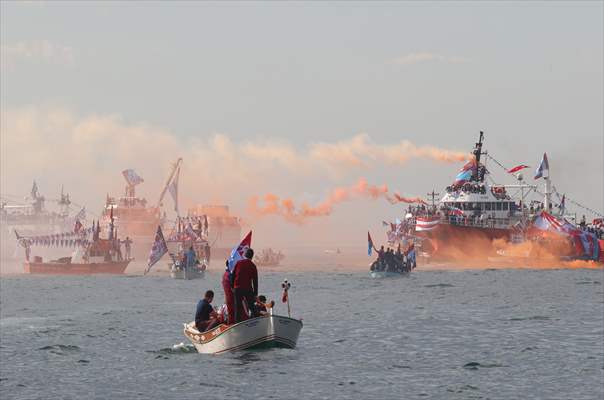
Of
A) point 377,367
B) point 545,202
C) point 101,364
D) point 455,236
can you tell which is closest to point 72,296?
point 101,364

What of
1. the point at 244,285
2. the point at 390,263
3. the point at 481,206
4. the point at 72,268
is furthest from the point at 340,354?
the point at 72,268

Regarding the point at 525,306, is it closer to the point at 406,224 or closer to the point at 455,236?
the point at 455,236

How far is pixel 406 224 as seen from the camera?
166375 millimetres

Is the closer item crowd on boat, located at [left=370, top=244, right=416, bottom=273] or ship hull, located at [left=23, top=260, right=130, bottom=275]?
crowd on boat, located at [left=370, top=244, right=416, bottom=273]

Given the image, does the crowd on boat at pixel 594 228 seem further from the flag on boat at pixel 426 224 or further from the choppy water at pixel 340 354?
the choppy water at pixel 340 354

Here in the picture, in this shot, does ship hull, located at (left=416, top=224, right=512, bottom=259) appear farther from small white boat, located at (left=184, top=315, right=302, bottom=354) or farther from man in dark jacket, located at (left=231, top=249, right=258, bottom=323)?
man in dark jacket, located at (left=231, top=249, right=258, bottom=323)

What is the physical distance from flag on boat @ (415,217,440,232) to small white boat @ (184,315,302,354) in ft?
379

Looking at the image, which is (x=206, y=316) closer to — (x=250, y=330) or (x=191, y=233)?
(x=250, y=330)

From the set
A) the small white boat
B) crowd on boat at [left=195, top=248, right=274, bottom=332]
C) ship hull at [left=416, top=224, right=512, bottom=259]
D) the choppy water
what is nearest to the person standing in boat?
crowd on boat at [left=195, top=248, right=274, bottom=332]

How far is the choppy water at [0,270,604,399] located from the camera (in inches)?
1241

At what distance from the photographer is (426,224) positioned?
499 ft

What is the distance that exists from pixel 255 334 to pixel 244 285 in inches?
87.7

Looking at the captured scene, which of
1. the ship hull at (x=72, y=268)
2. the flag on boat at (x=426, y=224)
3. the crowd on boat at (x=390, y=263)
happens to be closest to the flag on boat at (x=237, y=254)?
the crowd on boat at (x=390, y=263)

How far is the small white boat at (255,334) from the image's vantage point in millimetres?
36969
